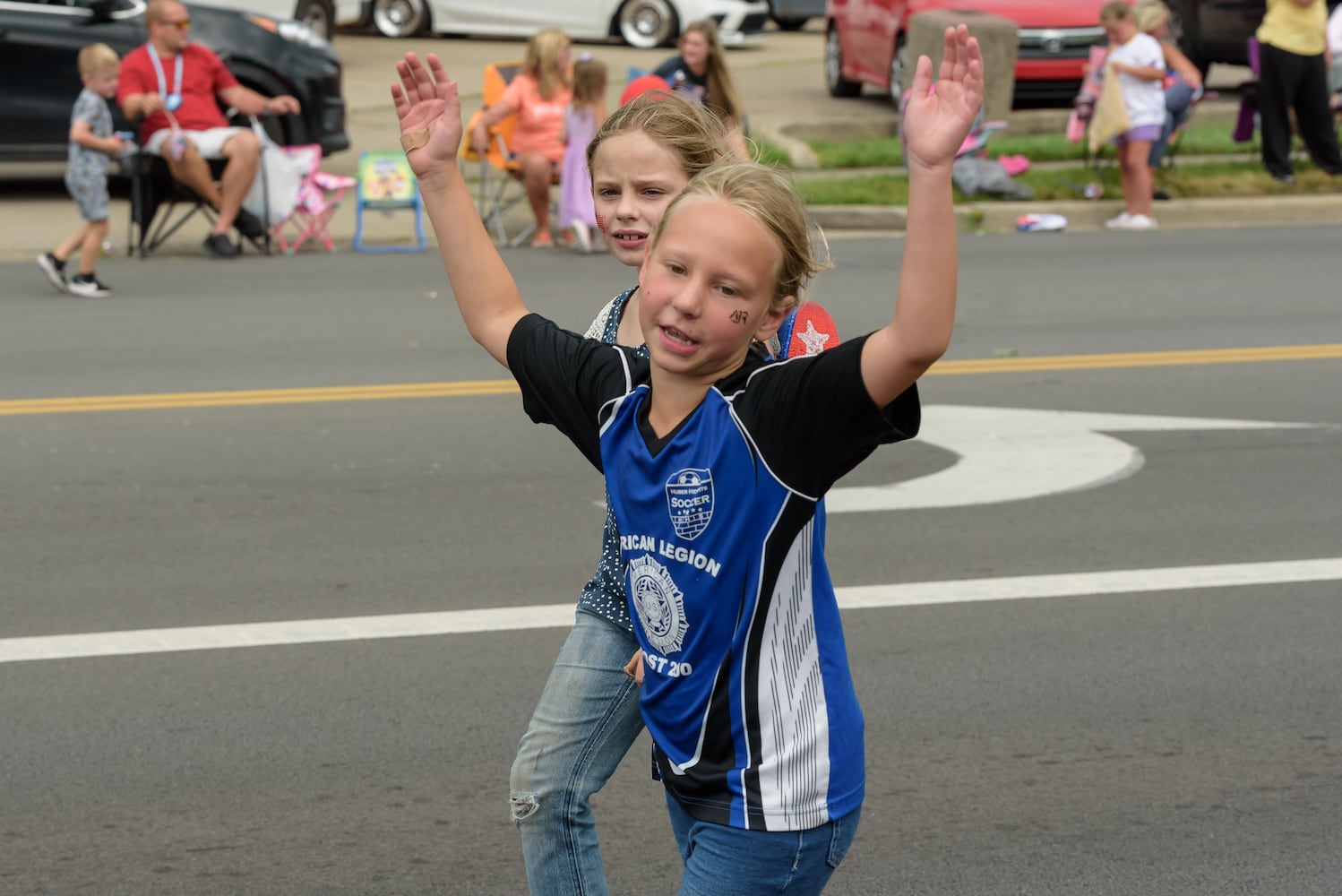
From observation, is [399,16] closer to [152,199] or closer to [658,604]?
[152,199]

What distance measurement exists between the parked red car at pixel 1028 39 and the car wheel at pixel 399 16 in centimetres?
872

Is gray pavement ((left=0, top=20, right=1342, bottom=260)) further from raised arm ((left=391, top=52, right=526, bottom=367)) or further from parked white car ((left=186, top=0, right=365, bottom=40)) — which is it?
raised arm ((left=391, top=52, right=526, bottom=367))

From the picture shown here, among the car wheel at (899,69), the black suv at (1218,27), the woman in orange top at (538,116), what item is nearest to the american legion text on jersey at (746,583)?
the woman in orange top at (538,116)

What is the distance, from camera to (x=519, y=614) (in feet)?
19.0

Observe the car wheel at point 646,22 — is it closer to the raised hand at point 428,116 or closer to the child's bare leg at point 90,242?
the child's bare leg at point 90,242

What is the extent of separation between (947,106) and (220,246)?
A: 11.5m

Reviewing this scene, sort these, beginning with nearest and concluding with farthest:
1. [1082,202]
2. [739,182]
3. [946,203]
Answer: [946,203], [739,182], [1082,202]

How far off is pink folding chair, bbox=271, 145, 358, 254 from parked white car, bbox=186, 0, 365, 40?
6155 mm

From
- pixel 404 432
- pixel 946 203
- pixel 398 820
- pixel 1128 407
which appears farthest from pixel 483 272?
A: pixel 1128 407

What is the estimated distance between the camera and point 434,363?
31.4 ft

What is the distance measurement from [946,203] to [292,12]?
20729mm

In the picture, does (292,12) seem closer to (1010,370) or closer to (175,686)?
(1010,370)

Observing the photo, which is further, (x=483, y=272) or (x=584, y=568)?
(x=584, y=568)

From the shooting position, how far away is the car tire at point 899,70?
17328 millimetres
